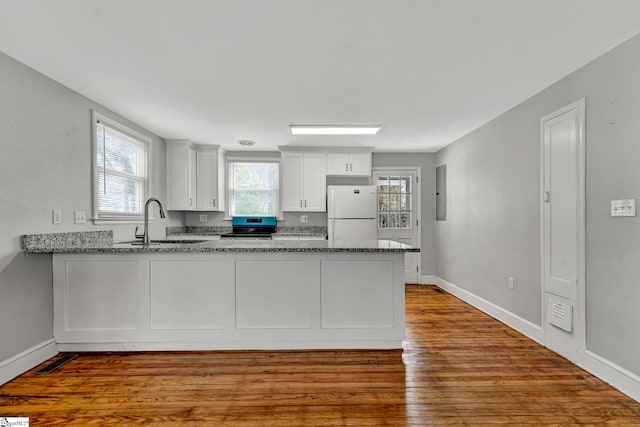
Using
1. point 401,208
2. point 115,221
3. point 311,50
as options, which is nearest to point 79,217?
point 115,221

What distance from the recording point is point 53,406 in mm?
1931

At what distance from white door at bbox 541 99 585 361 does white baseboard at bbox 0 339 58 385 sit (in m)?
4.03

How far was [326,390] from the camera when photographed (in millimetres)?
2107

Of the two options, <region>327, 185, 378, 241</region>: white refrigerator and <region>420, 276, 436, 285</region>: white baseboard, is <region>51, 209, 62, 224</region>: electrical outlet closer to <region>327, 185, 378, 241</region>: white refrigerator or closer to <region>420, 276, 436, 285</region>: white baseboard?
<region>327, 185, 378, 241</region>: white refrigerator

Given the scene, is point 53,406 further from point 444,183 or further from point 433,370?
point 444,183

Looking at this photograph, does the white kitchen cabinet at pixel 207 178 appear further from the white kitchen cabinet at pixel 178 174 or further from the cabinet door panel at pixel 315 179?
the cabinet door panel at pixel 315 179

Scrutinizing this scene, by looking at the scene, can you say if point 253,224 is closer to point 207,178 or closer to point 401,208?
point 207,178

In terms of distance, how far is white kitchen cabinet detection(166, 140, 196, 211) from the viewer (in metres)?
4.72

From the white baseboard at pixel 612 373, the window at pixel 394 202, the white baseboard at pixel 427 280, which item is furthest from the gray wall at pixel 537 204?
the window at pixel 394 202

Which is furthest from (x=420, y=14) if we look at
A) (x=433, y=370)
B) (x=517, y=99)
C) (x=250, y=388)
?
(x=250, y=388)

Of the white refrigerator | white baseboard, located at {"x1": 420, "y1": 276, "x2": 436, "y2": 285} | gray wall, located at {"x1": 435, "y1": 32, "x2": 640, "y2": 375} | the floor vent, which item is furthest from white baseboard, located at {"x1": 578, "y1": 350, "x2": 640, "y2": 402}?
the floor vent

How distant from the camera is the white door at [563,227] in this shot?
8.03 feet

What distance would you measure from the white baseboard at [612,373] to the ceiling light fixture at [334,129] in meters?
2.86

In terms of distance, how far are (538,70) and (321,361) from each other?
2.76 meters
